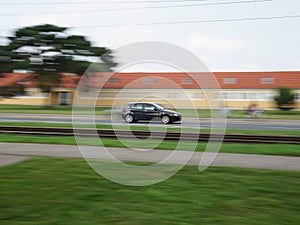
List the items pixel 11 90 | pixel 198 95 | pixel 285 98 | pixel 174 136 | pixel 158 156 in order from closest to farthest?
1. pixel 198 95
2. pixel 158 156
3. pixel 174 136
4. pixel 11 90
5. pixel 285 98

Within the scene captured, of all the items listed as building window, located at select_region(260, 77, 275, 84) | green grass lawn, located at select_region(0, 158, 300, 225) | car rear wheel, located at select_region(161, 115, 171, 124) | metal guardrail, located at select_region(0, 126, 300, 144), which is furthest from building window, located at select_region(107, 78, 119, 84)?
building window, located at select_region(260, 77, 275, 84)

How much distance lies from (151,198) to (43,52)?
126 ft

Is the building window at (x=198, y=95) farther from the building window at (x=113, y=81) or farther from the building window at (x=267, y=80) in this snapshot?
the building window at (x=267, y=80)

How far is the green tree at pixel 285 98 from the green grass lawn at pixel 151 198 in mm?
36526

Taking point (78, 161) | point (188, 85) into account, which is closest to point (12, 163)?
point (78, 161)

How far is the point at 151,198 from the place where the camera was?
6.05 meters

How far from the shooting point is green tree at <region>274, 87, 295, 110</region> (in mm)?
42500

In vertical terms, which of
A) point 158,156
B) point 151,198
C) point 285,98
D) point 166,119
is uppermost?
point 285,98

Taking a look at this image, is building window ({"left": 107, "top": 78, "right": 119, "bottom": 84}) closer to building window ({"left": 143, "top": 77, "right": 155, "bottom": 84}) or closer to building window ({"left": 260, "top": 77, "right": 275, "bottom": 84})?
building window ({"left": 143, "top": 77, "right": 155, "bottom": 84})

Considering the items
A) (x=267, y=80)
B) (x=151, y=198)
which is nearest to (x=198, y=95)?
(x=151, y=198)

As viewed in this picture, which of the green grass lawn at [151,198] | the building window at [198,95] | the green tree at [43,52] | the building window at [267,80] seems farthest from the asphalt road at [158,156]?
the building window at [267,80]

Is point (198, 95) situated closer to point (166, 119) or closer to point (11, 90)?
point (166, 119)

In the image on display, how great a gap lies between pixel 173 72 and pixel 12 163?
4723mm

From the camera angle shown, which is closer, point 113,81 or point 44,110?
point 113,81
